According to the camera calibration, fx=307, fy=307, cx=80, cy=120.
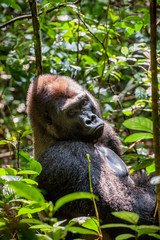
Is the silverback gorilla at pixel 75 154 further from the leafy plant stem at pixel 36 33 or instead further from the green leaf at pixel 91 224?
the green leaf at pixel 91 224

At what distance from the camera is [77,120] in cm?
308

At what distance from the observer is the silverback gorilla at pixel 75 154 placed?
2727 millimetres

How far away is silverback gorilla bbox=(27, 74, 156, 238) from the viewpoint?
2727 mm

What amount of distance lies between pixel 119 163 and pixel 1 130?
388 cm

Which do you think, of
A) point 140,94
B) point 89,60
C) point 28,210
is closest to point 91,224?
point 28,210

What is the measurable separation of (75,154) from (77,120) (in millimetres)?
378

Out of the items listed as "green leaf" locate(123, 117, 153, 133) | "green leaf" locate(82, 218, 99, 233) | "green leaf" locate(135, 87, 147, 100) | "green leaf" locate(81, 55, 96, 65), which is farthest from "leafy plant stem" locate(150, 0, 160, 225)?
"green leaf" locate(81, 55, 96, 65)

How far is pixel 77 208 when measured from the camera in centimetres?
271

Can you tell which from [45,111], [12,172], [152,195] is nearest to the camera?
[12,172]

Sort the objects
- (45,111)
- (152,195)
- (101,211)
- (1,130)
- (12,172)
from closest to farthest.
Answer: (12,172)
(101,211)
(152,195)
(45,111)
(1,130)

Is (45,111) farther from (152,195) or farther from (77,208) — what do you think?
(152,195)

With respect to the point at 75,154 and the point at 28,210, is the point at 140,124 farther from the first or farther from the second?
the point at 75,154

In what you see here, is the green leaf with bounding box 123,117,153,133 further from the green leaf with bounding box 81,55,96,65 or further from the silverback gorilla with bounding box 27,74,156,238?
the green leaf with bounding box 81,55,96,65

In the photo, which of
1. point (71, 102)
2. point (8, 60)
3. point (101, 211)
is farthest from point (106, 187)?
point (8, 60)
